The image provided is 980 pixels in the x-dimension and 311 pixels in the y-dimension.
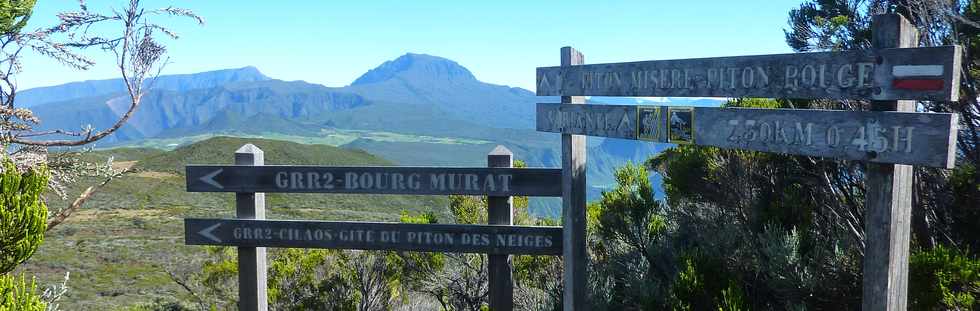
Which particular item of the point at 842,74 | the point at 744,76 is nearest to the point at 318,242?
the point at 744,76

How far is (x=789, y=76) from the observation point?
328 centimetres

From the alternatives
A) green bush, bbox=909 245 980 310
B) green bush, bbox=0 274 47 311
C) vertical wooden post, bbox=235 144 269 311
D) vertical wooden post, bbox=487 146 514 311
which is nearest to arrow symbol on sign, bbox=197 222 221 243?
vertical wooden post, bbox=235 144 269 311

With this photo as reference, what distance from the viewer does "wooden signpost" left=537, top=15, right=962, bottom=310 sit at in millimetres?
2752

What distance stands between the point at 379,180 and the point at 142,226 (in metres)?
39.8

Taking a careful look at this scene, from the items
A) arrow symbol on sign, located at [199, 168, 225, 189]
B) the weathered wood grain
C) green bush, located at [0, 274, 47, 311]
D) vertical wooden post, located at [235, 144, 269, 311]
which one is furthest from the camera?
vertical wooden post, located at [235, 144, 269, 311]

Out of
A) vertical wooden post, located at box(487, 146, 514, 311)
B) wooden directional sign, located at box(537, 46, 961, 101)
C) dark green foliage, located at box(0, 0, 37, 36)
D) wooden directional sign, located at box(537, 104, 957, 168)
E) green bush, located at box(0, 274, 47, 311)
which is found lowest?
green bush, located at box(0, 274, 47, 311)

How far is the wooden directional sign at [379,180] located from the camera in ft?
15.7

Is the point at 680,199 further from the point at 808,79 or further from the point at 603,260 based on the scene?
the point at 808,79

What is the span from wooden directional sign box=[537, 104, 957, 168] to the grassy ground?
6198mm

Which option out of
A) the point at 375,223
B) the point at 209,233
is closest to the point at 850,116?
the point at 375,223

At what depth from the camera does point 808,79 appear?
3203 mm

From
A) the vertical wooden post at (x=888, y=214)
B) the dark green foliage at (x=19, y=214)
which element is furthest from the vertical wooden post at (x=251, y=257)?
the vertical wooden post at (x=888, y=214)

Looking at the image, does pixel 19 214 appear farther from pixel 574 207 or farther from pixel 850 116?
pixel 850 116

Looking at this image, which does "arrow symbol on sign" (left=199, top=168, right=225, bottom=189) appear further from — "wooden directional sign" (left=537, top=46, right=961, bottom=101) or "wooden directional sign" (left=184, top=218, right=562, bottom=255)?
"wooden directional sign" (left=537, top=46, right=961, bottom=101)
